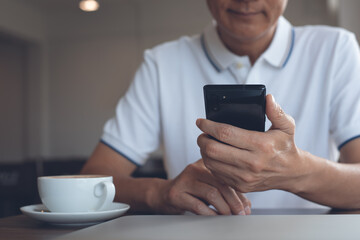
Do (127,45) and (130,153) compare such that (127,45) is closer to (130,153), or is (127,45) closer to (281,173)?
(130,153)

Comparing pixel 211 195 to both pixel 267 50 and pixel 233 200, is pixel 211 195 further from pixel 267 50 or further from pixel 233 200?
pixel 267 50

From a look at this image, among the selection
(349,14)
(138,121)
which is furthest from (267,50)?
(349,14)

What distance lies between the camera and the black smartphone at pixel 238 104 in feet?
1.75

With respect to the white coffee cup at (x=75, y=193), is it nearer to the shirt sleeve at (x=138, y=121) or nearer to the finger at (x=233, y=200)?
the finger at (x=233, y=200)

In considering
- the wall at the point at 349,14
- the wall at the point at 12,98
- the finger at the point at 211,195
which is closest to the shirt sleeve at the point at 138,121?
the finger at the point at 211,195

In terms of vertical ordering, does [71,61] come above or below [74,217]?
above

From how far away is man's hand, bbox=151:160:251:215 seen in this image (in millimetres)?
698

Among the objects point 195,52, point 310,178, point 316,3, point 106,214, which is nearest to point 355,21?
point 316,3

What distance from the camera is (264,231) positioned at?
444 mm

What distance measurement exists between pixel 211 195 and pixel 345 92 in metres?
0.55

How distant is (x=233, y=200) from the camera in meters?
0.70

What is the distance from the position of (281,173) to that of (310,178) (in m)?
0.10

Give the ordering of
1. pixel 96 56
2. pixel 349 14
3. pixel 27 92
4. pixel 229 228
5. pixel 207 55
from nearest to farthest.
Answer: pixel 229 228 < pixel 207 55 < pixel 349 14 < pixel 96 56 < pixel 27 92

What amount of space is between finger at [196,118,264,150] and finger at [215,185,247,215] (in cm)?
15
